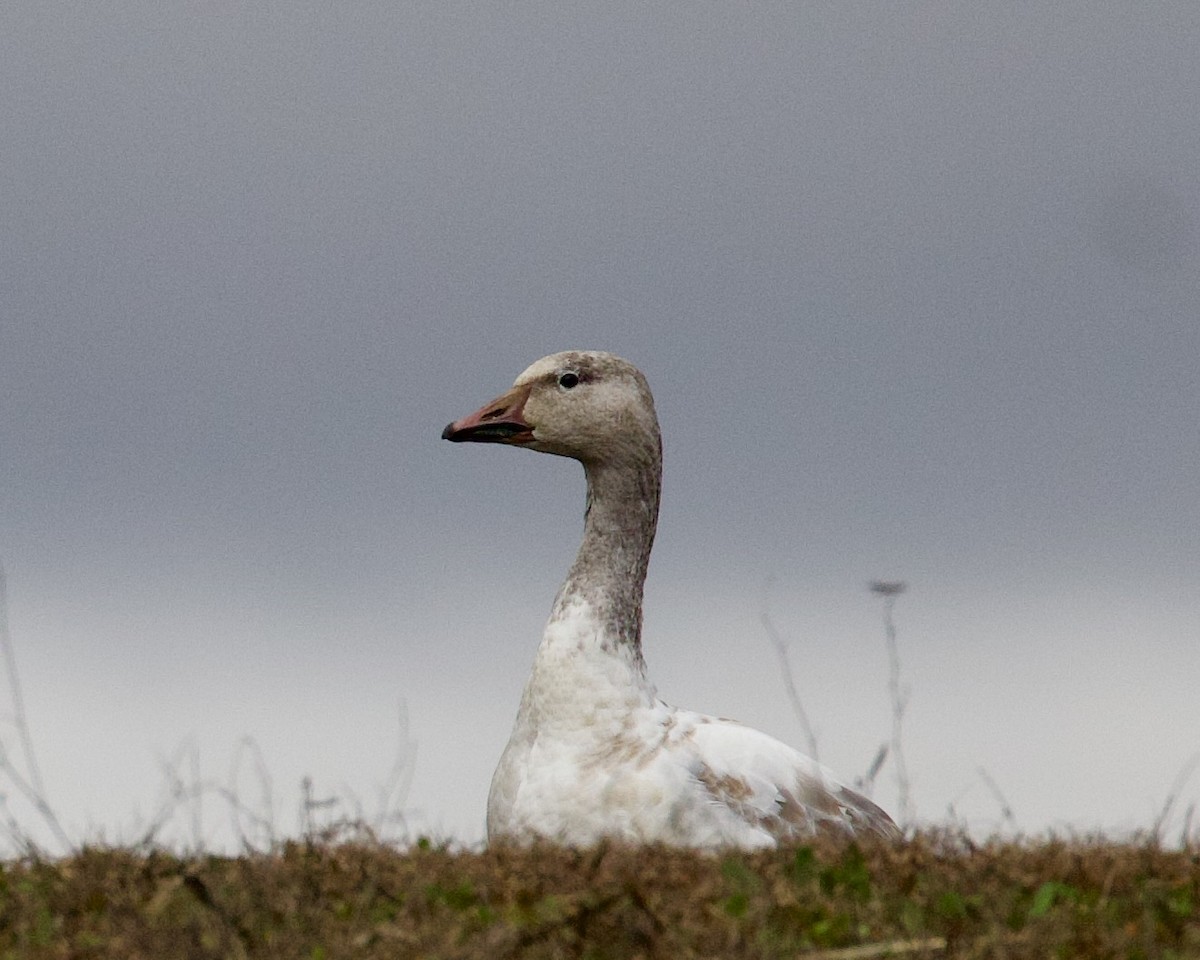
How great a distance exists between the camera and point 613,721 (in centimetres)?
865

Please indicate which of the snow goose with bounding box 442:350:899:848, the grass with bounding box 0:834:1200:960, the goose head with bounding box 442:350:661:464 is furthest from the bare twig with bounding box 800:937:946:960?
the goose head with bounding box 442:350:661:464

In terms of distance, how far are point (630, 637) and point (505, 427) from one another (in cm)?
148

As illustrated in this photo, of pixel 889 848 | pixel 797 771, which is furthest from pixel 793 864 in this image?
pixel 797 771

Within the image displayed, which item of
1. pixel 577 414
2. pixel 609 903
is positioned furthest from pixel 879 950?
pixel 577 414

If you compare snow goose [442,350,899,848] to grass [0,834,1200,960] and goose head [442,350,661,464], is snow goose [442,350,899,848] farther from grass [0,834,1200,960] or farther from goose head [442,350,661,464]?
grass [0,834,1200,960]

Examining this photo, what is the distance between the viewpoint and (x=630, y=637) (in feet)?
30.1

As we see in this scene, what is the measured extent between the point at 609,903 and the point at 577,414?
4849 mm

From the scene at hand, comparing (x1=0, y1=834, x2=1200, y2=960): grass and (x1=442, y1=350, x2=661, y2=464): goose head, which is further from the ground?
(x1=442, y1=350, x2=661, y2=464): goose head

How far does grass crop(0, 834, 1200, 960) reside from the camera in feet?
16.0

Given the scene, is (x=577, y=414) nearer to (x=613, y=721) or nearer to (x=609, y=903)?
(x=613, y=721)

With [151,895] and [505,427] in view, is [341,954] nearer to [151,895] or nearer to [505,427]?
[151,895]

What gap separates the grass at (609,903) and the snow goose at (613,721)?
1209mm

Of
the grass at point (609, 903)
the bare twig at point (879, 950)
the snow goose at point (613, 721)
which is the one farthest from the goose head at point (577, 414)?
the bare twig at point (879, 950)

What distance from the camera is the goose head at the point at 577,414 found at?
972cm
